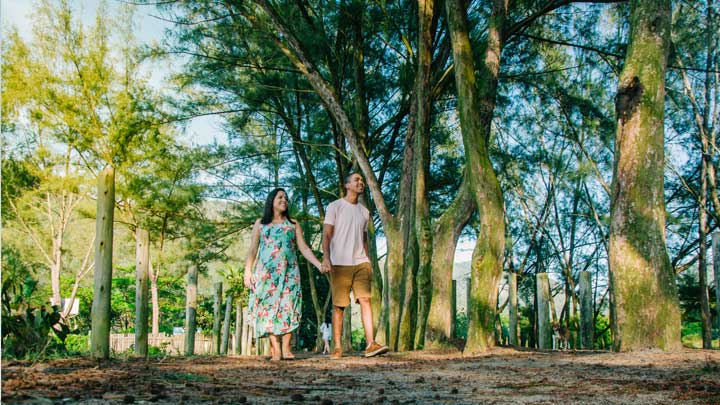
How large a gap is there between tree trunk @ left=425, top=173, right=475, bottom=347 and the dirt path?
2.85 metres

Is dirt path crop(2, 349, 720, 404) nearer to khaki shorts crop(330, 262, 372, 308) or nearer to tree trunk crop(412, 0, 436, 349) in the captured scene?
khaki shorts crop(330, 262, 372, 308)

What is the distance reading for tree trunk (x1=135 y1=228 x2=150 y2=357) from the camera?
7688 mm

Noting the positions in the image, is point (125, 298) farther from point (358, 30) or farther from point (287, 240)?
point (287, 240)

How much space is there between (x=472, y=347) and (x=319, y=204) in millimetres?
10628

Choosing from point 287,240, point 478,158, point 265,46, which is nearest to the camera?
point 287,240

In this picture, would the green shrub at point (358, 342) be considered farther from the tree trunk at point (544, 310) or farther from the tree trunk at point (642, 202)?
the tree trunk at point (642, 202)

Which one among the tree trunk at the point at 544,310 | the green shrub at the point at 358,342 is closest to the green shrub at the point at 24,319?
the tree trunk at the point at 544,310

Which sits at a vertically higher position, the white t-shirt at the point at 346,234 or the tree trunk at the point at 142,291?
the white t-shirt at the point at 346,234

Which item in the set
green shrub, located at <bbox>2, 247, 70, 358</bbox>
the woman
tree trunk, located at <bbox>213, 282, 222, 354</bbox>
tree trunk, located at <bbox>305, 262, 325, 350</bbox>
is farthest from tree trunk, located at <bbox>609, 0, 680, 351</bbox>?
tree trunk, located at <bbox>305, 262, 325, 350</bbox>

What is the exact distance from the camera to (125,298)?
48.5 metres

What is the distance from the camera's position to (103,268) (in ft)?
20.8

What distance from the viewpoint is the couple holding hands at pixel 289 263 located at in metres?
8.18

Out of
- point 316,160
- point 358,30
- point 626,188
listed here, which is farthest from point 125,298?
point 626,188

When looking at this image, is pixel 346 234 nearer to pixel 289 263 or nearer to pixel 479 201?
pixel 289 263
